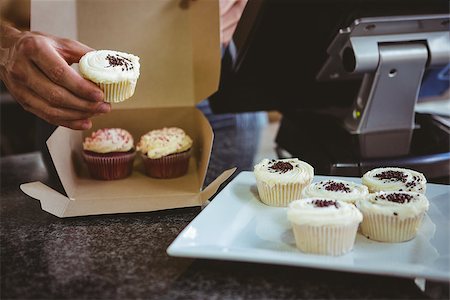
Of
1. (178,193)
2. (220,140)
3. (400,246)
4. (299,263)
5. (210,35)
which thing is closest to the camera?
(299,263)

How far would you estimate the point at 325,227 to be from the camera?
97cm

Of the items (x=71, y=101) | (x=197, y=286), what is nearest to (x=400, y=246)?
(x=197, y=286)

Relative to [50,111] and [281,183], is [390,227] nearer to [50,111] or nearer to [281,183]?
[281,183]

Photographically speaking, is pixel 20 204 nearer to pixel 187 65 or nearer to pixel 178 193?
pixel 178 193

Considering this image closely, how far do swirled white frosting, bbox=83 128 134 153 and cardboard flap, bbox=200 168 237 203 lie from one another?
36 cm

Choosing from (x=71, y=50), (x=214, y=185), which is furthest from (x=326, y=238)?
(x=71, y=50)

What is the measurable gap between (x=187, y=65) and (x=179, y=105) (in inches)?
4.3

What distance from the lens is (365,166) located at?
1.37 m

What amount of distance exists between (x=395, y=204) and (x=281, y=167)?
0.28 m

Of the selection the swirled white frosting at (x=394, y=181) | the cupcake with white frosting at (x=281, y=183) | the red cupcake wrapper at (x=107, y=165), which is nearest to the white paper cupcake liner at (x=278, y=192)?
the cupcake with white frosting at (x=281, y=183)

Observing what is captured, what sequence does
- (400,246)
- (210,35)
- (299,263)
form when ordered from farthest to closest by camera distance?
(210,35), (400,246), (299,263)

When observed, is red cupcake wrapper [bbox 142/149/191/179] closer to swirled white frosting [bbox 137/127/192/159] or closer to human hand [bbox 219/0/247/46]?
swirled white frosting [bbox 137/127/192/159]

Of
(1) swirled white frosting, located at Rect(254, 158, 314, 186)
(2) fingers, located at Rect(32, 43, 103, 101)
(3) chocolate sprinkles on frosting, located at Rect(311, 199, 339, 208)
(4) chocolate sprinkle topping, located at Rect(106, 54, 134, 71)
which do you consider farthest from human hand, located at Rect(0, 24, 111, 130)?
(3) chocolate sprinkles on frosting, located at Rect(311, 199, 339, 208)

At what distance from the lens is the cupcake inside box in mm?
1358
